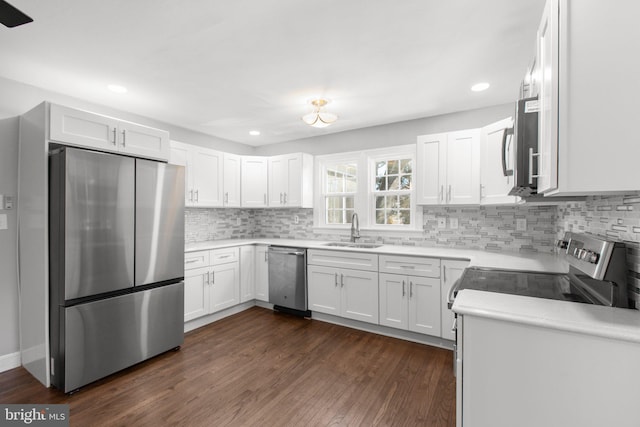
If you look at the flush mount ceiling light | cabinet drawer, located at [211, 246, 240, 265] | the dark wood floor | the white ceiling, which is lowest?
the dark wood floor

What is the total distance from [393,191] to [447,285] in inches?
56.8

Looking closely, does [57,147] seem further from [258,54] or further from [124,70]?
[258,54]

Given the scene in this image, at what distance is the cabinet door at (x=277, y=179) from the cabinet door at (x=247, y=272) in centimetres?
80

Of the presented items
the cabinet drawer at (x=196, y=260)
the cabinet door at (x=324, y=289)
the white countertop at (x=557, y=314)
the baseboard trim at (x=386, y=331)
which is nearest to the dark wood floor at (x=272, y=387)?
the baseboard trim at (x=386, y=331)

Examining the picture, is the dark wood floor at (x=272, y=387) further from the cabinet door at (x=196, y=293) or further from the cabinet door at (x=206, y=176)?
the cabinet door at (x=206, y=176)

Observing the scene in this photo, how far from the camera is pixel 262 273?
420cm

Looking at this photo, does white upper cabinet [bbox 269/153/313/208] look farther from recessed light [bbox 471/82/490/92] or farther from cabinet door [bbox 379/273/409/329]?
recessed light [bbox 471/82/490/92]

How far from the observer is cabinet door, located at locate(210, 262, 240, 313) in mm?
3664

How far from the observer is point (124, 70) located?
2.45 m

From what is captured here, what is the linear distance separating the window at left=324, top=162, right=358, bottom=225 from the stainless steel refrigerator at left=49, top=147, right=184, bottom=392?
2167 millimetres

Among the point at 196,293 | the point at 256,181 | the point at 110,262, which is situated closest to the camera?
→ the point at 110,262

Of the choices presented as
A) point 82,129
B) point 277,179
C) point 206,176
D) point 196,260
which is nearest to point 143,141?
point 82,129

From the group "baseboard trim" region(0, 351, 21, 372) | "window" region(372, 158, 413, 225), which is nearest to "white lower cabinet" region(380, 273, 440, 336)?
"window" region(372, 158, 413, 225)

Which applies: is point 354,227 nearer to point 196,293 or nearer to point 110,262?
point 196,293
